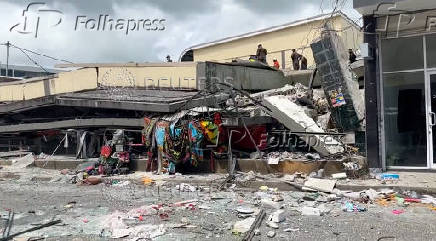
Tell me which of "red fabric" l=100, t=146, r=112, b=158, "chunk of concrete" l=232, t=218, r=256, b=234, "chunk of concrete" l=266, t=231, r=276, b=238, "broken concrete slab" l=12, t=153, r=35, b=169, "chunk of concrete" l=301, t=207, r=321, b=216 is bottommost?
"chunk of concrete" l=266, t=231, r=276, b=238

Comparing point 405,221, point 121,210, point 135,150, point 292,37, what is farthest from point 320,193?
point 292,37

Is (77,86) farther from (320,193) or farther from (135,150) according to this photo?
(320,193)

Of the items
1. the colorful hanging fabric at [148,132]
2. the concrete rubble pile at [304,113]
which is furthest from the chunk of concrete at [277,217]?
the colorful hanging fabric at [148,132]

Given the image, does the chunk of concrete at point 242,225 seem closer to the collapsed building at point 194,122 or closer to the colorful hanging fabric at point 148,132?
the collapsed building at point 194,122

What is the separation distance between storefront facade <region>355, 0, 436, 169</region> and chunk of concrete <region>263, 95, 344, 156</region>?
96 cm

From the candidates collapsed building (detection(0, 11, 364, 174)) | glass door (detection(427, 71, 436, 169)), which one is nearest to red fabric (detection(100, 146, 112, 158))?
collapsed building (detection(0, 11, 364, 174))

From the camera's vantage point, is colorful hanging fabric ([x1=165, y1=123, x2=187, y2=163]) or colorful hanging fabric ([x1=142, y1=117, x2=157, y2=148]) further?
colorful hanging fabric ([x1=142, y1=117, x2=157, y2=148])

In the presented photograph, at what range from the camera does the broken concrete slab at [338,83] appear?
42.1ft

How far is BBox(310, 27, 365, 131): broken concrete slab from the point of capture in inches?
505

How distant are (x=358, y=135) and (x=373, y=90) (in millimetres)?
1993

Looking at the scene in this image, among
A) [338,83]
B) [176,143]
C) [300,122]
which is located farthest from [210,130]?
[338,83]

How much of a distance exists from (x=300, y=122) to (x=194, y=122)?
279cm

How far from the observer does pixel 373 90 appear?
10828 millimetres

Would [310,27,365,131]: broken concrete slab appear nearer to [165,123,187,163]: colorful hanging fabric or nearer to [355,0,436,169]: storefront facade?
[355,0,436,169]: storefront facade
